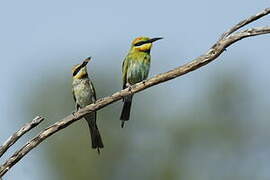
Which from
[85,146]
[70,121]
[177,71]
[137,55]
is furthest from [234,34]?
[85,146]

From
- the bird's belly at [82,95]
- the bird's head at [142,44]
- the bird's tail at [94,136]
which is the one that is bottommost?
the bird's tail at [94,136]

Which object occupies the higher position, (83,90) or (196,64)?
(196,64)

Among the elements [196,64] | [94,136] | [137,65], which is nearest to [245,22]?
[196,64]

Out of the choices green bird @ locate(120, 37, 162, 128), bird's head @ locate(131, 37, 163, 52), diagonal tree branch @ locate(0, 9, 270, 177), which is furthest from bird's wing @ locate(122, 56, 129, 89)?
diagonal tree branch @ locate(0, 9, 270, 177)

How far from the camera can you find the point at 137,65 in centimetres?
764

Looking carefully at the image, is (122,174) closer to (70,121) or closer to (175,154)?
(175,154)

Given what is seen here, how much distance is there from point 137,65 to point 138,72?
5 cm

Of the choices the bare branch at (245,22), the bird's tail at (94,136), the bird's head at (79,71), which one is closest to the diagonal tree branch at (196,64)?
the bare branch at (245,22)

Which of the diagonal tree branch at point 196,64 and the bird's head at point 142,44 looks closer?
the diagonal tree branch at point 196,64

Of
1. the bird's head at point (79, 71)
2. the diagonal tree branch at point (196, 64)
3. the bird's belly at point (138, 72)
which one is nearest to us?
the diagonal tree branch at point (196, 64)

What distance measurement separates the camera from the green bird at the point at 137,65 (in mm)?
7637

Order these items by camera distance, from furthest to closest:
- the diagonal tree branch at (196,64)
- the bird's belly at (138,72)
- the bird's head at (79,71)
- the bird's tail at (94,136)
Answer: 1. the bird's head at (79,71)
2. the bird's belly at (138,72)
3. the bird's tail at (94,136)
4. the diagonal tree branch at (196,64)

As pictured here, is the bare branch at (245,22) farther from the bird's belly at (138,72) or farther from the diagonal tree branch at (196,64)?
the bird's belly at (138,72)

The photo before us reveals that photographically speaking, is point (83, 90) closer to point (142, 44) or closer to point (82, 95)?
point (82, 95)
